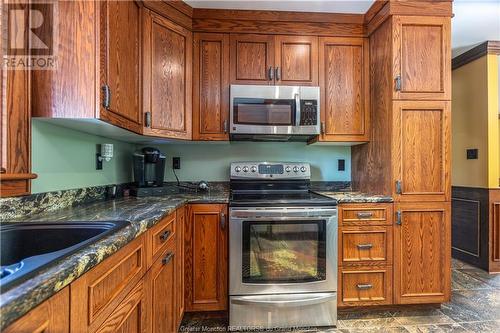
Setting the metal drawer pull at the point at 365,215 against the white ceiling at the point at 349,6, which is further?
the white ceiling at the point at 349,6

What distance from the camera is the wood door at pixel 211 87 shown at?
207 centimetres

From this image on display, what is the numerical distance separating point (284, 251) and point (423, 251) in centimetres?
103

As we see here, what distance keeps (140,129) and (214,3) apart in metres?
1.15

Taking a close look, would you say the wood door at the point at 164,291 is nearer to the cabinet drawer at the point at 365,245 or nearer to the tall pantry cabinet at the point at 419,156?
the cabinet drawer at the point at 365,245

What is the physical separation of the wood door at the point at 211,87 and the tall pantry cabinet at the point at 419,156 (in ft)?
4.13

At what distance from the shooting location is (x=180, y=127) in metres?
2.01

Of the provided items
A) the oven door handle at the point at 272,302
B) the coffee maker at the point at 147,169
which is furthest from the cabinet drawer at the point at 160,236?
the oven door handle at the point at 272,302

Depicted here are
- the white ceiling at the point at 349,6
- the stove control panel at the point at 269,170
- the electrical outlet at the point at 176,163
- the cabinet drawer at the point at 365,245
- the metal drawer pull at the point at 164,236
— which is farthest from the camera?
the electrical outlet at the point at 176,163

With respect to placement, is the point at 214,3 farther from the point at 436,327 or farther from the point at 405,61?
the point at 436,327

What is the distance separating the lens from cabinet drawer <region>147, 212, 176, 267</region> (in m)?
1.16

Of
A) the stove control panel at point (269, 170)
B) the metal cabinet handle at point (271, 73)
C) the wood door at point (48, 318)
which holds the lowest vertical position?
the wood door at point (48, 318)

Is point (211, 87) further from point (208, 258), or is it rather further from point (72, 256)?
point (72, 256)

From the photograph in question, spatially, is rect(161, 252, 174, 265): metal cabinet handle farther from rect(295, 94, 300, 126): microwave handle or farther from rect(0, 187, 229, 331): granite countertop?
rect(295, 94, 300, 126): microwave handle

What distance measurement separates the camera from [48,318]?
544mm
